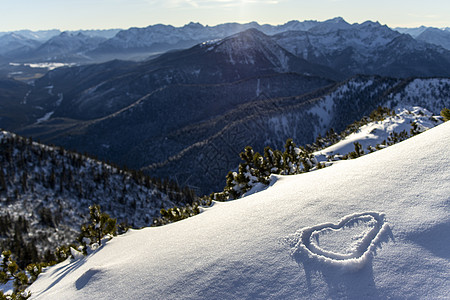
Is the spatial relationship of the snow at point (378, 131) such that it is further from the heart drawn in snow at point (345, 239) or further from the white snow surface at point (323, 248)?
the heart drawn in snow at point (345, 239)

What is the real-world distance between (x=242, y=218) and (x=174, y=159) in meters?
96.6

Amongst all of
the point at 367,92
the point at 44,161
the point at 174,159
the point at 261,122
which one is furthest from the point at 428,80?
the point at 44,161

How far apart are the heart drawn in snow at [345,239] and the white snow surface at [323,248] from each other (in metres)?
→ 0.02

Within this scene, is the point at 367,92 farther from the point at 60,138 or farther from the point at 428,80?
the point at 60,138

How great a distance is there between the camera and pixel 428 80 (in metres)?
124

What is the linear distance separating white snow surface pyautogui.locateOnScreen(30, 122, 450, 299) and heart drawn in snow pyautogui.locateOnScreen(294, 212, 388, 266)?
0.02 meters

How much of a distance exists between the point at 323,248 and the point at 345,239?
64 cm

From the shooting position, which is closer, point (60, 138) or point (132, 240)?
point (132, 240)

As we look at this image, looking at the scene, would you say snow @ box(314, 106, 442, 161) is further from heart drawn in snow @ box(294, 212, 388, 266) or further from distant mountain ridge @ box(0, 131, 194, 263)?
distant mountain ridge @ box(0, 131, 194, 263)

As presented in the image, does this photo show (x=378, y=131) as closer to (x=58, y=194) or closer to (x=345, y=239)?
(x=345, y=239)

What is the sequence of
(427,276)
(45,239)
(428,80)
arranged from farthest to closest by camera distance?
(428,80), (45,239), (427,276)

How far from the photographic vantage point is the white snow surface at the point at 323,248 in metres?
6.01

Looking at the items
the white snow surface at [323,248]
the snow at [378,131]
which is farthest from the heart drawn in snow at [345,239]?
the snow at [378,131]

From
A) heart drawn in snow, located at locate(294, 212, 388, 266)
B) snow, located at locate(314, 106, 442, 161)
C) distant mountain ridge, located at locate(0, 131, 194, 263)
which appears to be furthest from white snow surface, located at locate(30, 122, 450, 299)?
distant mountain ridge, located at locate(0, 131, 194, 263)
